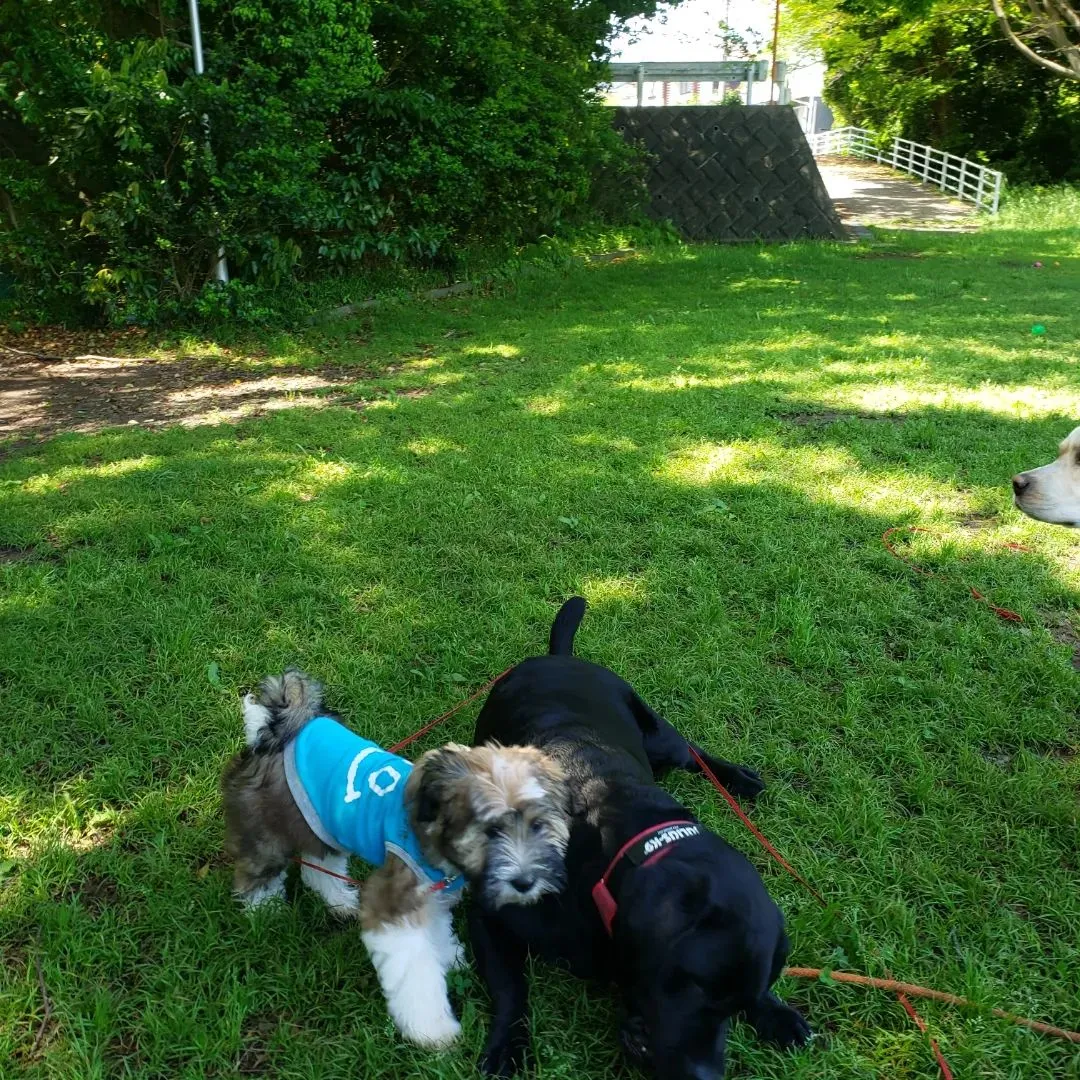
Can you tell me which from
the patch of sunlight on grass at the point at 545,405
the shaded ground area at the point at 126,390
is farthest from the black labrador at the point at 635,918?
the shaded ground area at the point at 126,390

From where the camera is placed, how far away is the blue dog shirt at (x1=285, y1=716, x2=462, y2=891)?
2422 mm

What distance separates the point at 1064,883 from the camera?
2742 mm

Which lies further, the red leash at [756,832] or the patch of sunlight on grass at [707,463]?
the patch of sunlight on grass at [707,463]

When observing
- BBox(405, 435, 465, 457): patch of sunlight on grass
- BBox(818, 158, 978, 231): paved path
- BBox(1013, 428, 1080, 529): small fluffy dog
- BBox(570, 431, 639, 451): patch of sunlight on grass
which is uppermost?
BBox(818, 158, 978, 231): paved path

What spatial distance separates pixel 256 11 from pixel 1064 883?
10.0 m

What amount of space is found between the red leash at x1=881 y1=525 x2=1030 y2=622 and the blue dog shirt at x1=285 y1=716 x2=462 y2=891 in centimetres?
304

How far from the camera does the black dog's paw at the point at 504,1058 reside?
2.20 metres

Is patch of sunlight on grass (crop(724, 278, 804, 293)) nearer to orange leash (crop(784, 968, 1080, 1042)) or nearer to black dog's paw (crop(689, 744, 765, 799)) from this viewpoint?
black dog's paw (crop(689, 744, 765, 799))

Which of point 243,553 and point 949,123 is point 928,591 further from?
point 949,123

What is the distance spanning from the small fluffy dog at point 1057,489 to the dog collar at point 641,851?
111 inches

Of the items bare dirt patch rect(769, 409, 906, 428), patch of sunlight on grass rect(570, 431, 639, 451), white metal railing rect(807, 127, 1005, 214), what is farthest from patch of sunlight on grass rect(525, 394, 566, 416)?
white metal railing rect(807, 127, 1005, 214)

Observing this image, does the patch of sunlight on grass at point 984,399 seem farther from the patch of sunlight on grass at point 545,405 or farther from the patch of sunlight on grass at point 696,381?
the patch of sunlight on grass at point 545,405

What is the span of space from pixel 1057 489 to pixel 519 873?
3.23 metres

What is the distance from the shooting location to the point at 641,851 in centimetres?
214
